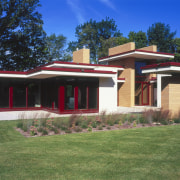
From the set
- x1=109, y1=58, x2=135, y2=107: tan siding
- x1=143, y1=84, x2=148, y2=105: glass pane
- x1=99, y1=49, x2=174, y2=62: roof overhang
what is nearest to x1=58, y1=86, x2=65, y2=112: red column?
x1=99, y1=49, x2=174, y2=62: roof overhang

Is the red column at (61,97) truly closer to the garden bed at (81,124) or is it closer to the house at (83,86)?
the house at (83,86)

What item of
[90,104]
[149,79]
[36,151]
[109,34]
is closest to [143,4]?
[149,79]

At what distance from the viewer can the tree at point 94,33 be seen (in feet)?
196

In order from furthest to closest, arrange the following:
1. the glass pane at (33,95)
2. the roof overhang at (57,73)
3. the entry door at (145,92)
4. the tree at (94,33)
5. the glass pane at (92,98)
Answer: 1. the tree at (94,33)
2. the entry door at (145,92)
3. the glass pane at (33,95)
4. the glass pane at (92,98)
5. the roof overhang at (57,73)

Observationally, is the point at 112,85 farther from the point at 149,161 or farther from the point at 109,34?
the point at 109,34

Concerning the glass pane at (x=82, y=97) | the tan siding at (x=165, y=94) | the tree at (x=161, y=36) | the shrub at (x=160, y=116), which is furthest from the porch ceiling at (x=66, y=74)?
the tree at (x=161, y=36)

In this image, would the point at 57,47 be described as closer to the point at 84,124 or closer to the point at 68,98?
the point at 68,98

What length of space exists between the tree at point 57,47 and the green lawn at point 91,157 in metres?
45.4

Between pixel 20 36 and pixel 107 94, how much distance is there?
19.6 m

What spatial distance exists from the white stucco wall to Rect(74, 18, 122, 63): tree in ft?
118

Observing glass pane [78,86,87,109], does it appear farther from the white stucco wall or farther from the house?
the white stucco wall

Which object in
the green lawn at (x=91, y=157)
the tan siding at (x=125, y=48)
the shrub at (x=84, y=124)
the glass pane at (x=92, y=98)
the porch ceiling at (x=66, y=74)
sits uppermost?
the tan siding at (x=125, y=48)

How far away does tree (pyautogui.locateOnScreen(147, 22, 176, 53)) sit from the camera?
53.8 m

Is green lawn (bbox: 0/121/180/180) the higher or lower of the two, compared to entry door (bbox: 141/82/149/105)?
lower
